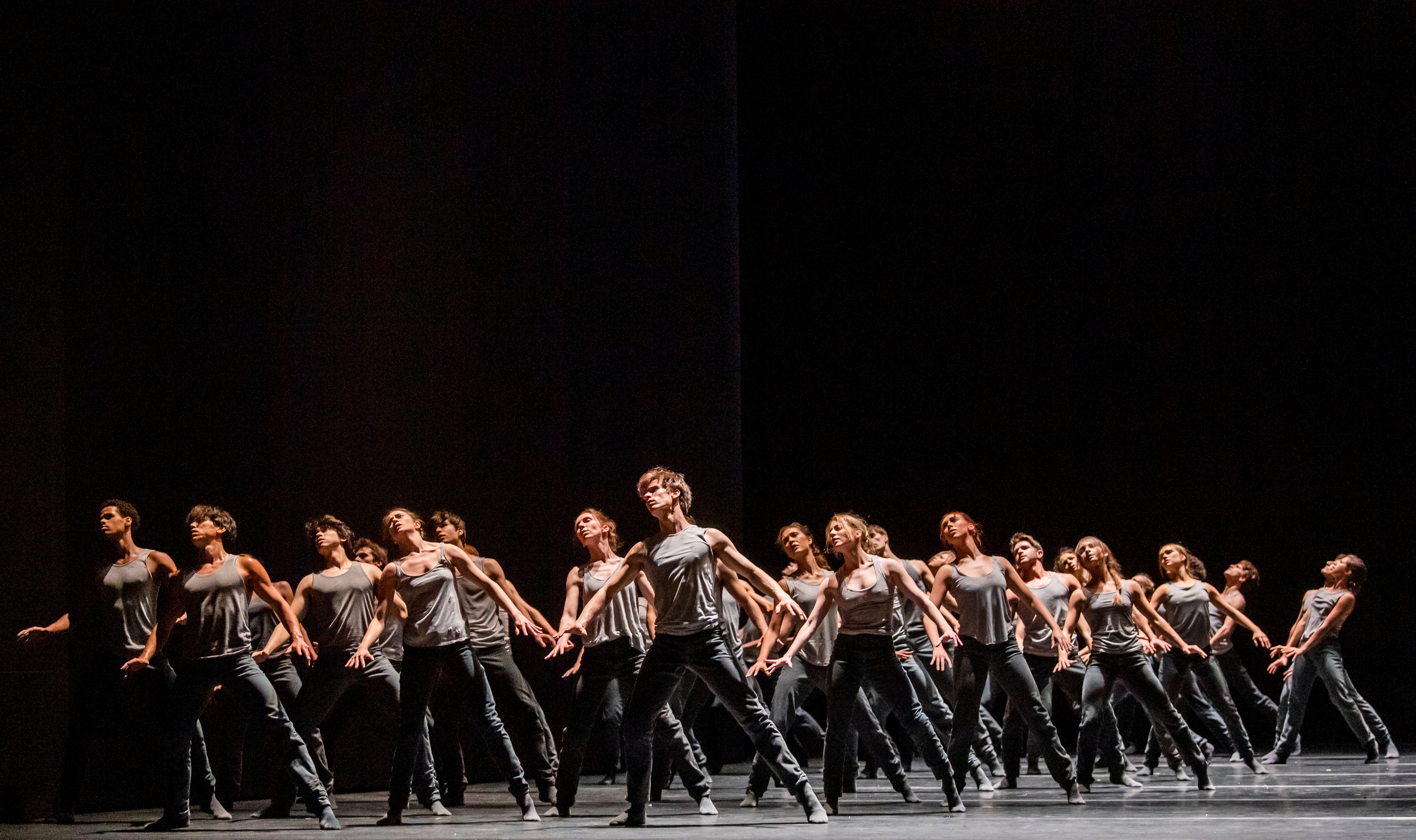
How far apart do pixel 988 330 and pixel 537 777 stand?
7.48 meters

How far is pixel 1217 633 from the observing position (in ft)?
41.0

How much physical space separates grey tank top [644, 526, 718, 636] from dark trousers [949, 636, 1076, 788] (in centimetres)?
201

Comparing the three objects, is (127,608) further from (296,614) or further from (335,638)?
(335,638)

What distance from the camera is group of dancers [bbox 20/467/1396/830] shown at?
309 inches

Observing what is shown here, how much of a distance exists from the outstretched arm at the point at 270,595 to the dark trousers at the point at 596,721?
1526 millimetres

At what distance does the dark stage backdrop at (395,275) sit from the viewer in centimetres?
973

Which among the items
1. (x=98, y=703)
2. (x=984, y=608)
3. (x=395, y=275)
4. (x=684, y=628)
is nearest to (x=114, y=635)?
(x=98, y=703)

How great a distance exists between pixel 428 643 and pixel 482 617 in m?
1.78

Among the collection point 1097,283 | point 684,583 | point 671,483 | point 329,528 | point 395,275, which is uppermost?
point 1097,283

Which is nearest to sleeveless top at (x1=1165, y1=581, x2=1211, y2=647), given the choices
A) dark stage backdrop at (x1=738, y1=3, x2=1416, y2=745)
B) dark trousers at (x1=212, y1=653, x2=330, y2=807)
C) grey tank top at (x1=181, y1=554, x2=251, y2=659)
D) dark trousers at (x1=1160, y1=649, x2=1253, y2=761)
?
dark trousers at (x1=1160, y1=649, x2=1253, y2=761)

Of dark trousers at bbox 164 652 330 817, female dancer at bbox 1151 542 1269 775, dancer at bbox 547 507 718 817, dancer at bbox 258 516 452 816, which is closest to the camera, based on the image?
dark trousers at bbox 164 652 330 817

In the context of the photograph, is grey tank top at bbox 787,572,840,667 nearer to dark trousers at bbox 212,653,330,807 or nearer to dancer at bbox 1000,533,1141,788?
dancer at bbox 1000,533,1141,788

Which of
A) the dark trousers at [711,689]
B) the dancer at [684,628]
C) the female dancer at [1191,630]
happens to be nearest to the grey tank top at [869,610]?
the dancer at [684,628]

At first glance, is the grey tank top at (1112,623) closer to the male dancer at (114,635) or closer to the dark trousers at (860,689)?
the dark trousers at (860,689)
